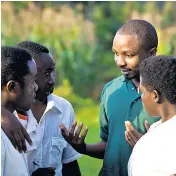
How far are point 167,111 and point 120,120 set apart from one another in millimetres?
511

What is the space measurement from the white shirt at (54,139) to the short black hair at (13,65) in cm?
47

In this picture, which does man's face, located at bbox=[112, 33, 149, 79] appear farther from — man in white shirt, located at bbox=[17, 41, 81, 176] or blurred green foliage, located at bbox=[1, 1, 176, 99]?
blurred green foliage, located at bbox=[1, 1, 176, 99]

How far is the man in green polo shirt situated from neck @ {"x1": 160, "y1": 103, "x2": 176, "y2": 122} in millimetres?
393

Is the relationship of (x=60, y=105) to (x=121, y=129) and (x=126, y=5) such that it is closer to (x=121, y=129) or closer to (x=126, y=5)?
(x=121, y=129)

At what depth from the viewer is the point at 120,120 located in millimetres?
3195

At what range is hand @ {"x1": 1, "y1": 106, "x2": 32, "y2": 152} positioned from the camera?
2.66m

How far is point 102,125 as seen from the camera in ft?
11.0

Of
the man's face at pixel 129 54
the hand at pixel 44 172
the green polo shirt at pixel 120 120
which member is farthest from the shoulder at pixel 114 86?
the hand at pixel 44 172

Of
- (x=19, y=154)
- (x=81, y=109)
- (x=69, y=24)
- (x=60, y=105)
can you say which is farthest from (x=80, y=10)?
(x=19, y=154)

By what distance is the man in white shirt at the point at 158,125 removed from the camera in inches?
101

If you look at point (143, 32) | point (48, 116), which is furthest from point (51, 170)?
point (143, 32)

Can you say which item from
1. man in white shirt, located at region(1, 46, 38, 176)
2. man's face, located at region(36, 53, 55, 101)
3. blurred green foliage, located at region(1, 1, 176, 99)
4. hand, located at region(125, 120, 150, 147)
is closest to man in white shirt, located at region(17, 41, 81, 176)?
man's face, located at region(36, 53, 55, 101)

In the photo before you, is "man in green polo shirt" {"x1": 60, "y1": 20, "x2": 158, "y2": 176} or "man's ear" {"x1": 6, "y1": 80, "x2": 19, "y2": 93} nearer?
"man's ear" {"x1": 6, "y1": 80, "x2": 19, "y2": 93}

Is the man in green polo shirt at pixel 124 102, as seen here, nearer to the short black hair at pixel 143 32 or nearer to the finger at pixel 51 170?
the short black hair at pixel 143 32
